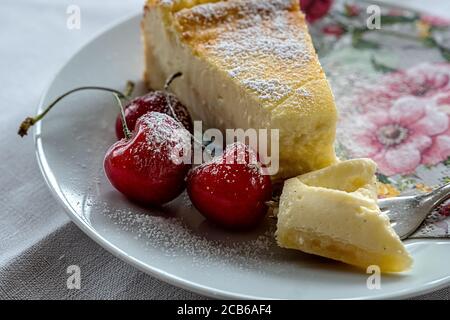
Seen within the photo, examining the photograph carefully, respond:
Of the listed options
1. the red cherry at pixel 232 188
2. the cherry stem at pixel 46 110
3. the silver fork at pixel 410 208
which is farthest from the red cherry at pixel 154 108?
the silver fork at pixel 410 208

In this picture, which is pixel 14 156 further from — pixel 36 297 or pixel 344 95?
pixel 344 95

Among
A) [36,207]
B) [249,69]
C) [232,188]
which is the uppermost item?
[249,69]

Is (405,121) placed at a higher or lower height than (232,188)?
lower

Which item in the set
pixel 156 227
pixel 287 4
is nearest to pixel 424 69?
pixel 287 4

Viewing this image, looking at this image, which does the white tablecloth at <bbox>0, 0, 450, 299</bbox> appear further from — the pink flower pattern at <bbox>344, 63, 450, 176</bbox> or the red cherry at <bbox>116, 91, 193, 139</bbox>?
the pink flower pattern at <bbox>344, 63, 450, 176</bbox>

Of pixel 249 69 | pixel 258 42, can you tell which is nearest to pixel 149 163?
pixel 249 69

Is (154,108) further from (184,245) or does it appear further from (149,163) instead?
(184,245)

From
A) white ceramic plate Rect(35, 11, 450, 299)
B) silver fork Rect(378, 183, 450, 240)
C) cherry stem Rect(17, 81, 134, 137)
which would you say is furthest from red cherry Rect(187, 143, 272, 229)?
cherry stem Rect(17, 81, 134, 137)
